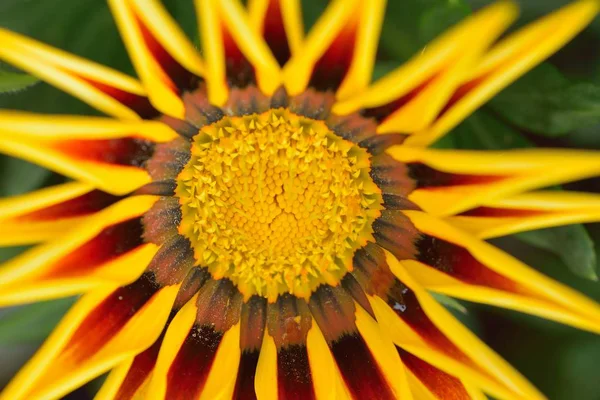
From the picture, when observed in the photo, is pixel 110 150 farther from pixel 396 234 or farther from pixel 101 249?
pixel 396 234

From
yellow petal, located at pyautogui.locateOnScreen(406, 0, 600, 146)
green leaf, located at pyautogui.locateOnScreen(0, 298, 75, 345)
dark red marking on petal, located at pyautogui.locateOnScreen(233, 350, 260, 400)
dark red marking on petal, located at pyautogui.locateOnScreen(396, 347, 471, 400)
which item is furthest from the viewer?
green leaf, located at pyautogui.locateOnScreen(0, 298, 75, 345)

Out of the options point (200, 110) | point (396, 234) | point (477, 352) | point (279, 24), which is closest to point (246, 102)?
point (200, 110)

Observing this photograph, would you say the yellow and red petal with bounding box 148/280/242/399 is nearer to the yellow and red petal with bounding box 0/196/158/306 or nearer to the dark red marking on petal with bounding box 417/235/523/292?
the yellow and red petal with bounding box 0/196/158/306

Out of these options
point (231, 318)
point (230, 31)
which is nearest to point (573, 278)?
point (231, 318)

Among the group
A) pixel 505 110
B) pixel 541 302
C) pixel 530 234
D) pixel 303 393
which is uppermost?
pixel 505 110

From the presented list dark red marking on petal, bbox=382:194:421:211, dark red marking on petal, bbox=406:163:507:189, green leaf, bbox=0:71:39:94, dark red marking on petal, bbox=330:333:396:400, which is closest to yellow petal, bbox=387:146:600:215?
dark red marking on petal, bbox=406:163:507:189

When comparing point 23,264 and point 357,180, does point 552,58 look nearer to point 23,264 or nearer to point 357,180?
point 357,180
